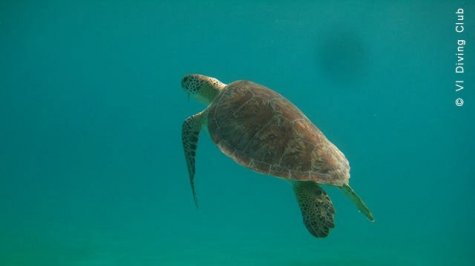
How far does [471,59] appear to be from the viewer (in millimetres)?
18047

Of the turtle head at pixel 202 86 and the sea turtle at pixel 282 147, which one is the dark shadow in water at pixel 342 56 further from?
the sea turtle at pixel 282 147

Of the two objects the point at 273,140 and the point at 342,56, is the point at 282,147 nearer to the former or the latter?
the point at 273,140

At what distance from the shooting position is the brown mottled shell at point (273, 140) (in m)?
4.07

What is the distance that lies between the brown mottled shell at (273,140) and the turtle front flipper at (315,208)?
0.18 m

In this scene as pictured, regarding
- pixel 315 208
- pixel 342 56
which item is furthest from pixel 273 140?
pixel 342 56

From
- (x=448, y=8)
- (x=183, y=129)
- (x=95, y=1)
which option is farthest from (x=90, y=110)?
(x=183, y=129)

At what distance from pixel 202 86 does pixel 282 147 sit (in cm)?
212

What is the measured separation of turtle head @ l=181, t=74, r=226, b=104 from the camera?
585 centimetres

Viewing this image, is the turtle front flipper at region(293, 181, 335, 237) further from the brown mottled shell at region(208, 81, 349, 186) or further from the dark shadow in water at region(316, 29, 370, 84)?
the dark shadow in water at region(316, 29, 370, 84)

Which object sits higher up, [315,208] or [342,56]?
[342,56]

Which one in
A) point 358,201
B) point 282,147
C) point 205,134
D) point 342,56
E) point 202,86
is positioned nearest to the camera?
point 282,147

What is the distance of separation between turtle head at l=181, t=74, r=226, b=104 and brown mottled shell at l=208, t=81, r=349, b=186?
3.46 feet

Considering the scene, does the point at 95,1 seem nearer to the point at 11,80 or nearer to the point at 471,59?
the point at 11,80

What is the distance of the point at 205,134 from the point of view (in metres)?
17.2
